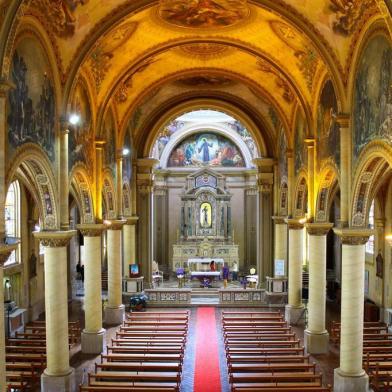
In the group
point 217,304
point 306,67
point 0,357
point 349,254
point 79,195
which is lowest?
point 217,304

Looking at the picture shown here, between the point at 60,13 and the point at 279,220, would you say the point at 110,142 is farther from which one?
the point at 279,220

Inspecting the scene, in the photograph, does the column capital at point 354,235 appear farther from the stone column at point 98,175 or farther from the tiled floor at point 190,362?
the stone column at point 98,175

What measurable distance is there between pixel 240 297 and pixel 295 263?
6568 mm

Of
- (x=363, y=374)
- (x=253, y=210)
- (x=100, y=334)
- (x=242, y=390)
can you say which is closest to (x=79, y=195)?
(x=100, y=334)

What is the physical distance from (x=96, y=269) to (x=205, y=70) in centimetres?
1213

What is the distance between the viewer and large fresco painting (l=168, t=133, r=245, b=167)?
46562 millimetres

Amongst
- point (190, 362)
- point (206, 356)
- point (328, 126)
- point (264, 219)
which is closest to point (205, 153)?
point (264, 219)

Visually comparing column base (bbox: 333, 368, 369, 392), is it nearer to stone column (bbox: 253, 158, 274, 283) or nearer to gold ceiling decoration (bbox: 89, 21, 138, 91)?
gold ceiling decoration (bbox: 89, 21, 138, 91)

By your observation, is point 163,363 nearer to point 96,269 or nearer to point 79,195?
point 96,269

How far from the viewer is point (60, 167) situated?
16094 millimetres

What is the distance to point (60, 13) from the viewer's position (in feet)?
49.5

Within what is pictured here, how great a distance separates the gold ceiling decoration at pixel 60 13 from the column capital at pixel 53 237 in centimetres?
620

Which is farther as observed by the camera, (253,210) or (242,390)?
(253,210)

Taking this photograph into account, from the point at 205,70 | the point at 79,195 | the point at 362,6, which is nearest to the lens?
the point at 362,6
